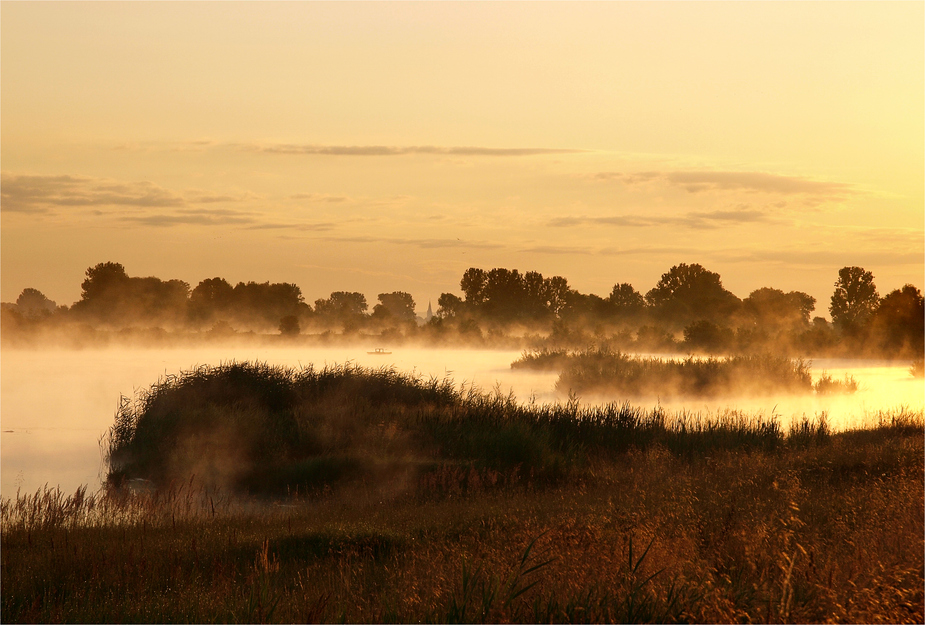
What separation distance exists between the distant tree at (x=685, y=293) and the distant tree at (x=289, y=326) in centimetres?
4035

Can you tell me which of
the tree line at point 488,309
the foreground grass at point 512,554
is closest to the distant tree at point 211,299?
the tree line at point 488,309

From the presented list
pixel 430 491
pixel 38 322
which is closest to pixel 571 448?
pixel 430 491

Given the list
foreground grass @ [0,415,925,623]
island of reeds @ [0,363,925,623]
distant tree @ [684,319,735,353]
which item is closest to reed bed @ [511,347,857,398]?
distant tree @ [684,319,735,353]

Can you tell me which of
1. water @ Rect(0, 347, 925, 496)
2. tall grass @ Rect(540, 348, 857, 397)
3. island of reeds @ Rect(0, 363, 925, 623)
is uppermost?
island of reeds @ Rect(0, 363, 925, 623)

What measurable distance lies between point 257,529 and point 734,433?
12195 mm

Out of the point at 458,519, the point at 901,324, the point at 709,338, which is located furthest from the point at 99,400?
the point at 901,324

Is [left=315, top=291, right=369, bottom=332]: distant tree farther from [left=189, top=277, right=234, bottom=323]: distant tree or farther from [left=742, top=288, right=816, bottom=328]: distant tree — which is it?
[left=742, top=288, right=816, bottom=328]: distant tree

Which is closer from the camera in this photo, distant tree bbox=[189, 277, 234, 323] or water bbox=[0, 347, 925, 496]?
water bbox=[0, 347, 925, 496]

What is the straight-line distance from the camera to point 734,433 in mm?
18312

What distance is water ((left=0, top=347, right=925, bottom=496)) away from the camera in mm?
19672

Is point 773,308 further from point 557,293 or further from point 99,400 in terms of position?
point 99,400

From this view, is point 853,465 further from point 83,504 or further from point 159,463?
point 159,463

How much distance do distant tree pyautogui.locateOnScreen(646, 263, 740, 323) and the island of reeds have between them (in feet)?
205

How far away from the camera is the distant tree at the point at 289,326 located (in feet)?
290
